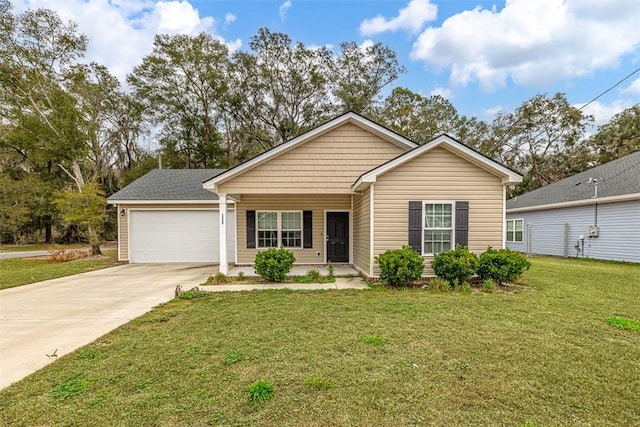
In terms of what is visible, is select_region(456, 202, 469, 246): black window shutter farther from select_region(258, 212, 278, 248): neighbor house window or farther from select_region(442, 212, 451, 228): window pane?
select_region(258, 212, 278, 248): neighbor house window

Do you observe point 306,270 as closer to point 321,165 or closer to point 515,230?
point 321,165

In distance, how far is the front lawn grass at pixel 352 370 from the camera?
2.57m

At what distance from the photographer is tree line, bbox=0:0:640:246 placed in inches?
991

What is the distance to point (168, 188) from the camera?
43.8ft

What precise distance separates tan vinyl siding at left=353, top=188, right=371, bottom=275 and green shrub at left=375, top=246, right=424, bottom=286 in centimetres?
79

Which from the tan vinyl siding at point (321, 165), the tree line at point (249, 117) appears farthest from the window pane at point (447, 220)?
the tree line at point (249, 117)

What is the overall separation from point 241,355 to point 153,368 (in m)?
0.90

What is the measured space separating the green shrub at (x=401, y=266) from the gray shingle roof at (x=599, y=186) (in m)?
9.55

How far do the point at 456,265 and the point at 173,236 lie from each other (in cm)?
1035

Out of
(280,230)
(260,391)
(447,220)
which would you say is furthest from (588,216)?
(260,391)

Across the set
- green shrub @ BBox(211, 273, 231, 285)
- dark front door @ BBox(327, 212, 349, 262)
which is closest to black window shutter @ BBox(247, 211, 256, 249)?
dark front door @ BBox(327, 212, 349, 262)

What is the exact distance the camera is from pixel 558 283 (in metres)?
7.82

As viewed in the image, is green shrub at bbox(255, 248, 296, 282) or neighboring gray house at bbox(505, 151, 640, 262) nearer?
green shrub at bbox(255, 248, 296, 282)

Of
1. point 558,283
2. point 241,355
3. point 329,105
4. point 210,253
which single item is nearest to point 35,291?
point 210,253
